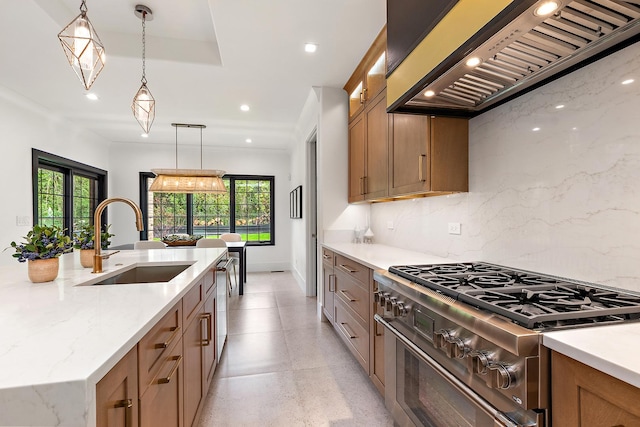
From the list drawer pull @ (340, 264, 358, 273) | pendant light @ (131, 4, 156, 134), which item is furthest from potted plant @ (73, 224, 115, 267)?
drawer pull @ (340, 264, 358, 273)

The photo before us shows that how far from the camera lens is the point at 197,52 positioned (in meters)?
3.00

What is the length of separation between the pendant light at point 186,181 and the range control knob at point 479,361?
4247 mm

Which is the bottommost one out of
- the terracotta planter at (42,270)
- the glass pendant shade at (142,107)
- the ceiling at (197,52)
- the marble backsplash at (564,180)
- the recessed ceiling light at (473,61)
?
the terracotta planter at (42,270)

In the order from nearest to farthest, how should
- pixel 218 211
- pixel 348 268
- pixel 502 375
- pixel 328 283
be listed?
1. pixel 502 375
2. pixel 348 268
3. pixel 328 283
4. pixel 218 211

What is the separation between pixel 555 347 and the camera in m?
0.79

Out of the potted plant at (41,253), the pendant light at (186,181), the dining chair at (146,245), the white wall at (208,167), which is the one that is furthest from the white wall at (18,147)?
the potted plant at (41,253)

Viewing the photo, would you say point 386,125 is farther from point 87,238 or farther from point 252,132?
point 252,132

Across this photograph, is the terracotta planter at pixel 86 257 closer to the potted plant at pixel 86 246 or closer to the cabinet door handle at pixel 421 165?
the potted plant at pixel 86 246

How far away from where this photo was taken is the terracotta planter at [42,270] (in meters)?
1.41

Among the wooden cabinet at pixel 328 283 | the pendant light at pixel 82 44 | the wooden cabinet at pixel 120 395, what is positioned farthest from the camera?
the wooden cabinet at pixel 328 283

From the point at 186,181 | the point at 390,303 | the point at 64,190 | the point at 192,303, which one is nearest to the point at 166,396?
the point at 192,303

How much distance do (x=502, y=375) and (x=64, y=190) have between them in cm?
611

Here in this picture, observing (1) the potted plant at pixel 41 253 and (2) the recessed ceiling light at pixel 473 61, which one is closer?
(2) the recessed ceiling light at pixel 473 61

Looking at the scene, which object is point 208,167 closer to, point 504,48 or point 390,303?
point 390,303
